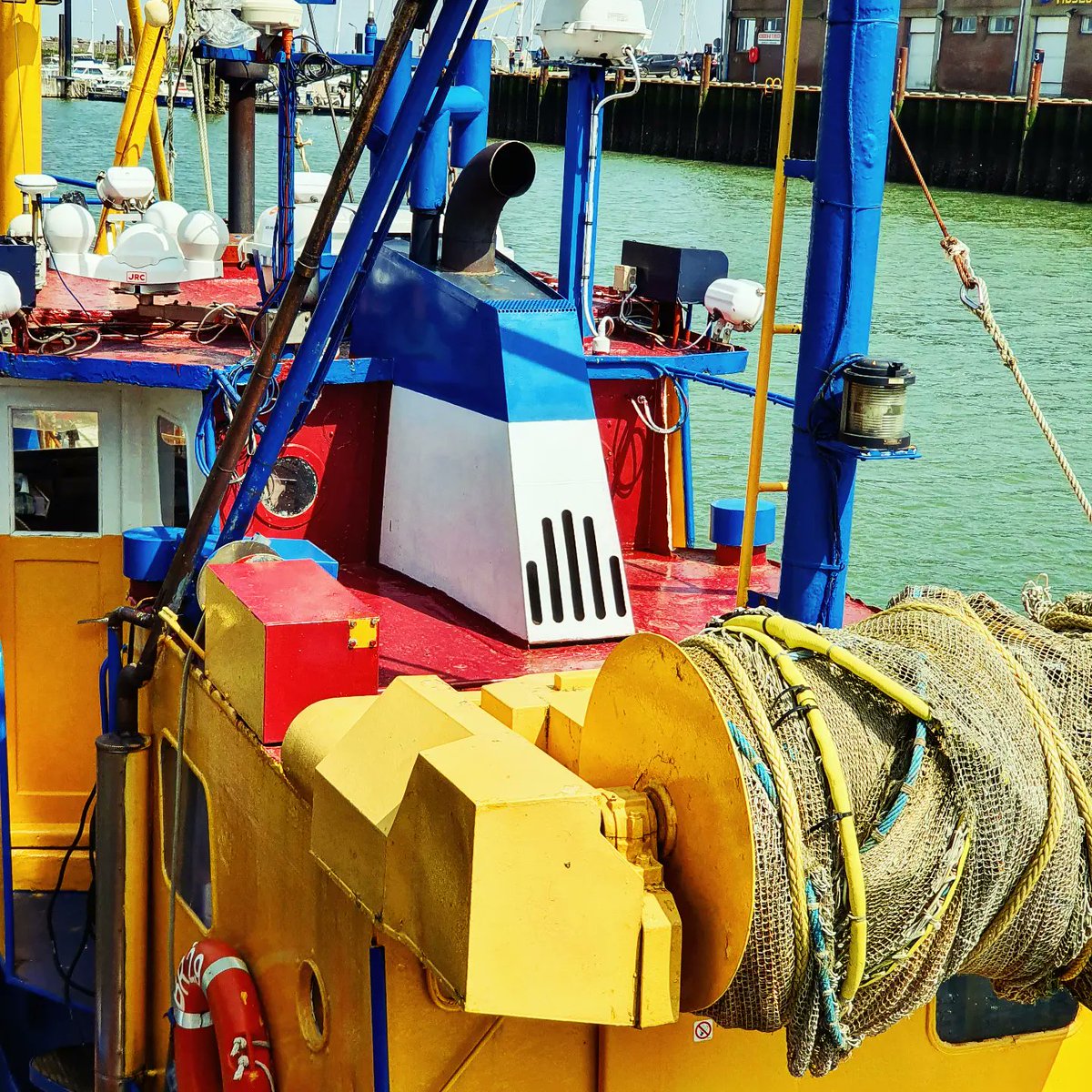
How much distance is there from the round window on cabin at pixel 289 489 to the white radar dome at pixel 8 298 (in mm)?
1414

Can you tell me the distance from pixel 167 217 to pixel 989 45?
58.6m

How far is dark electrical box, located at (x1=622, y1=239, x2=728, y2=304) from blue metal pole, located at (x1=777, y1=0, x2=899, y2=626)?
2.26 m

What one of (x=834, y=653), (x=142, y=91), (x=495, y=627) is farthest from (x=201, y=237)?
(x=834, y=653)

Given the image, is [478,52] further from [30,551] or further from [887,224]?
[887,224]

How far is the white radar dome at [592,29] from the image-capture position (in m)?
7.73

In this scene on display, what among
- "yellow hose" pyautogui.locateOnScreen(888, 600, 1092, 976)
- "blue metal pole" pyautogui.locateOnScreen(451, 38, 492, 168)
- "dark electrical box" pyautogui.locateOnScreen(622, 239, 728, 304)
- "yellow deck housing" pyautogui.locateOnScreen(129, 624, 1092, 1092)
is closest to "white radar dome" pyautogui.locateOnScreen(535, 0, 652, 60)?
"blue metal pole" pyautogui.locateOnScreen(451, 38, 492, 168)

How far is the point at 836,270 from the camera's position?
6039mm

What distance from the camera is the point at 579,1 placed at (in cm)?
776

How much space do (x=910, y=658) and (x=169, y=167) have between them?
13.4 metres

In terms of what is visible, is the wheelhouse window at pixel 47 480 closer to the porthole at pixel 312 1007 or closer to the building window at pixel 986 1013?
the porthole at pixel 312 1007

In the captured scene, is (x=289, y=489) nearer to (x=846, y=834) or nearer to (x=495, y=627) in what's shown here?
(x=495, y=627)

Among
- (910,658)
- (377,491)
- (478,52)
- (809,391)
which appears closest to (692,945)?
(910,658)

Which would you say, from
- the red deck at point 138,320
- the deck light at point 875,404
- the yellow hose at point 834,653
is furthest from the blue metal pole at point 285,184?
the yellow hose at point 834,653

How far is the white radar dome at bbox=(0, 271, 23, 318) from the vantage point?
7113mm
